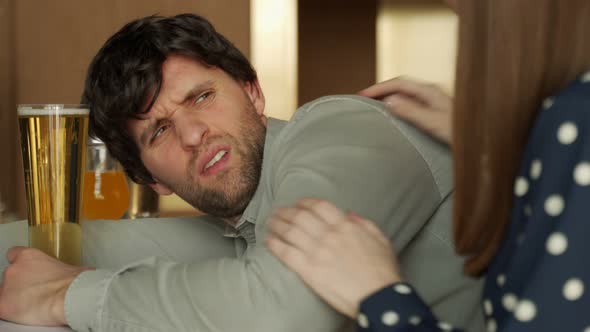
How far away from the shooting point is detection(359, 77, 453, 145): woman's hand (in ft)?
3.24

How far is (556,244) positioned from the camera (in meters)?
0.57

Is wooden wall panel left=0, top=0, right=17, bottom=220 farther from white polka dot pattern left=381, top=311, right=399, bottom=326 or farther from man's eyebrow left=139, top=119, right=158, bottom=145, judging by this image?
white polka dot pattern left=381, top=311, right=399, bottom=326

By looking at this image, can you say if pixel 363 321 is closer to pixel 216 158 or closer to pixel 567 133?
pixel 567 133

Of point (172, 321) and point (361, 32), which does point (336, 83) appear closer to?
point (361, 32)

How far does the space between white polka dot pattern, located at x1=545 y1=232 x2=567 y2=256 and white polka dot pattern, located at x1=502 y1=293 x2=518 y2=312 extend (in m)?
0.06

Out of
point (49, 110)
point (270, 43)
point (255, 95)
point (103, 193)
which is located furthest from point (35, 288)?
point (270, 43)

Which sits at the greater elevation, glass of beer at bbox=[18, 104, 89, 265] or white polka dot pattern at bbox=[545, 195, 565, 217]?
white polka dot pattern at bbox=[545, 195, 565, 217]

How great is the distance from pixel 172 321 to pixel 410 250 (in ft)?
1.01

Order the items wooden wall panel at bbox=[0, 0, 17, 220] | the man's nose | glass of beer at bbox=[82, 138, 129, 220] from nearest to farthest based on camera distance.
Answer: the man's nose, glass of beer at bbox=[82, 138, 129, 220], wooden wall panel at bbox=[0, 0, 17, 220]

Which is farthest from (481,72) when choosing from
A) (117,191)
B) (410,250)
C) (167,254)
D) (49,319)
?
(117,191)

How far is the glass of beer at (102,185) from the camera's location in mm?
1644

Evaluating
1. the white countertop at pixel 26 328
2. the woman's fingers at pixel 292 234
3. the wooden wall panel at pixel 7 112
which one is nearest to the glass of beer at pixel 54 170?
the white countertop at pixel 26 328

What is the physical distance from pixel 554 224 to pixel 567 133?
6 centimetres

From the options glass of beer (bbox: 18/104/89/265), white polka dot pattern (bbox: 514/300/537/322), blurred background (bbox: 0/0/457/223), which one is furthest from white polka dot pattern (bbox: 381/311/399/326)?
blurred background (bbox: 0/0/457/223)
